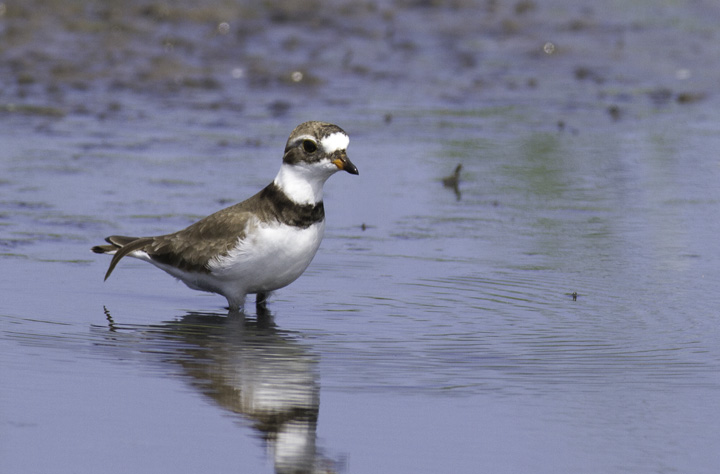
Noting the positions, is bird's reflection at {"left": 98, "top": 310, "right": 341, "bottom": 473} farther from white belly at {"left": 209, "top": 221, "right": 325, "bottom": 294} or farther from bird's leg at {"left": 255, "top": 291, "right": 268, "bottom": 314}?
white belly at {"left": 209, "top": 221, "right": 325, "bottom": 294}

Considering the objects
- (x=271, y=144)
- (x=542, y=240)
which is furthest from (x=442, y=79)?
(x=542, y=240)

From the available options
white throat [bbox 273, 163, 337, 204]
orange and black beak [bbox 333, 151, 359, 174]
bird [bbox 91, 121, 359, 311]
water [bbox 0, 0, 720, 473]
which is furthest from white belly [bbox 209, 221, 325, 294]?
orange and black beak [bbox 333, 151, 359, 174]

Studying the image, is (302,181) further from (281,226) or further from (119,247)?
(119,247)

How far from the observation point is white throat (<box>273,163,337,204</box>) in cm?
731


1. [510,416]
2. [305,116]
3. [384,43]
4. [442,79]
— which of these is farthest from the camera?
[384,43]

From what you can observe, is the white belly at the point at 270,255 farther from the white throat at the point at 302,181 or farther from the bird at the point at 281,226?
the white throat at the point at 302,181

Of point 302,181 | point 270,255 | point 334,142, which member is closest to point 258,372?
point 270,255

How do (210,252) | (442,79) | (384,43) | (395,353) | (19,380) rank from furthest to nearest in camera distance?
(384,43), (442,79), (210,252), (395,353), (19,380)

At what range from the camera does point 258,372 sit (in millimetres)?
6305

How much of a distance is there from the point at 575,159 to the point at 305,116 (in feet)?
9.05

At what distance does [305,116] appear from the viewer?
12.7 meters

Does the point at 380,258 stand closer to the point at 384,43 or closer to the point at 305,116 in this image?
the point at 305,116

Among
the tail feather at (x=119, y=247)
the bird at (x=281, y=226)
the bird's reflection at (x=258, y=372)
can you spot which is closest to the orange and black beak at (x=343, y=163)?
the bird at (x=281, y=226)

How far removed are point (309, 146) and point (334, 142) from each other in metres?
0.14
